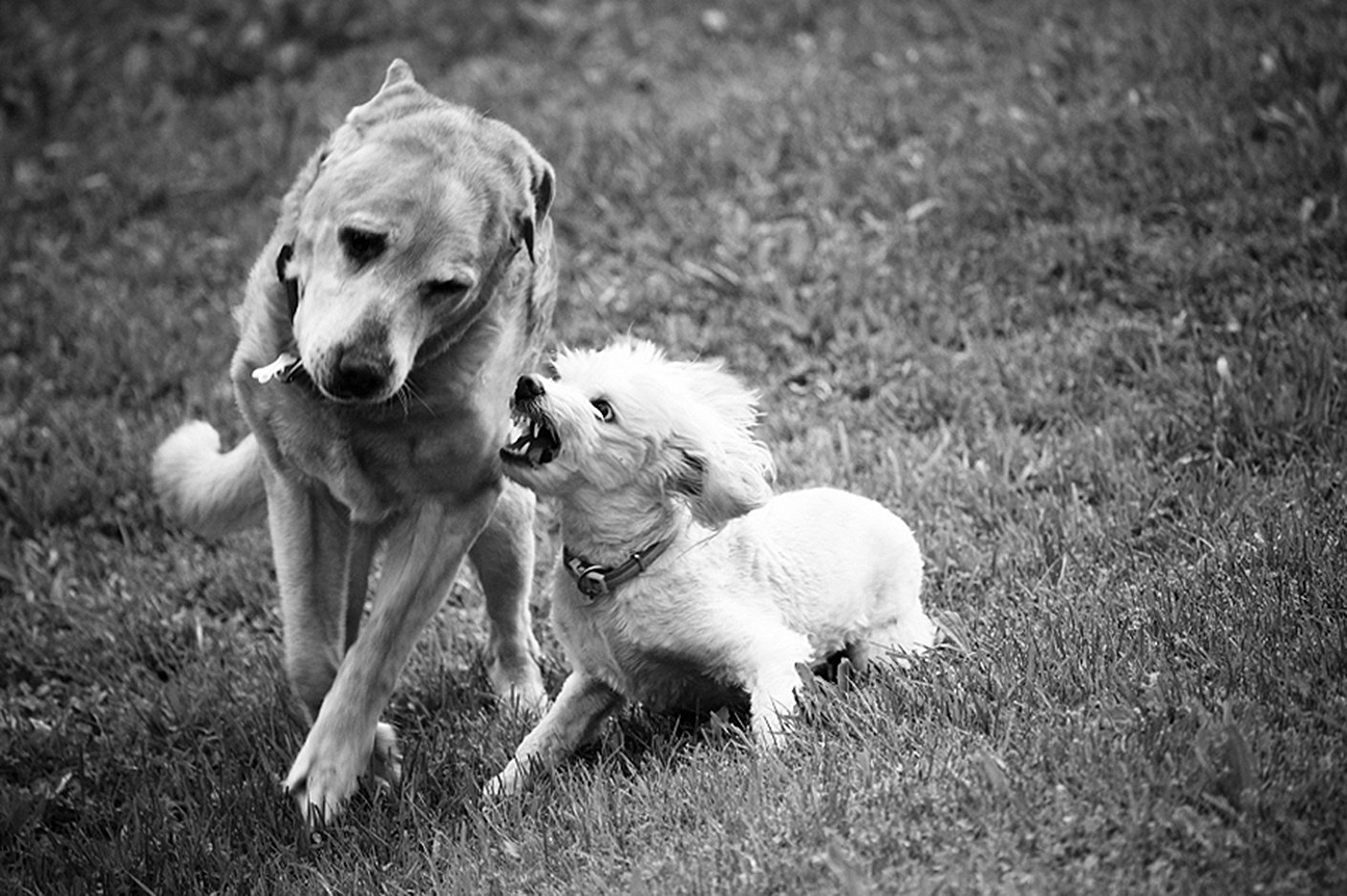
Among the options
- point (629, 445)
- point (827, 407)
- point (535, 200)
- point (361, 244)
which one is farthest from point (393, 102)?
point (827, 407)

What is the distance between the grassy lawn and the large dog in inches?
11.9

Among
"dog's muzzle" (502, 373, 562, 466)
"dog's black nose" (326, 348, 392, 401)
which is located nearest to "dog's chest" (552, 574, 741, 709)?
"dog's muzzle" (502, 373, 562, 466)

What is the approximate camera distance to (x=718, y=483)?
4.21 meters

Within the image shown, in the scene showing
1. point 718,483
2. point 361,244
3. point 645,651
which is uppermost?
point 361,244

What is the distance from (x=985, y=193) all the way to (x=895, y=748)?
4.50 metres

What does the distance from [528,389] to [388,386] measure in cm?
38

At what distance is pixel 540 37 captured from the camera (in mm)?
10828

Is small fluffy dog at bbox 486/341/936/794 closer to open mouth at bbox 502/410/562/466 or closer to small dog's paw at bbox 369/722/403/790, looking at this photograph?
open mouth at bbox 502/410/562/466

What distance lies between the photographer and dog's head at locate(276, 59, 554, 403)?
13.4 ft

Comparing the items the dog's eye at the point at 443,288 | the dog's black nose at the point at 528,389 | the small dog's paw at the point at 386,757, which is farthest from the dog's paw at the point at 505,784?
the dog's eye at the point at 443,288

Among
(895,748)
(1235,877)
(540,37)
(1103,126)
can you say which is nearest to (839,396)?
(1103,126)

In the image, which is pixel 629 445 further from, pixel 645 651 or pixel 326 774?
pixel 326 774

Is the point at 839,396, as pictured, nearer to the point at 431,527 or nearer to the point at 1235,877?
the point at 431,527

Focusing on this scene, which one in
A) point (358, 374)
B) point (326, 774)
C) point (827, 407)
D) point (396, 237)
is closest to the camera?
point (358, 374)
